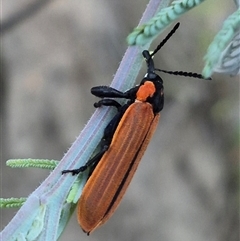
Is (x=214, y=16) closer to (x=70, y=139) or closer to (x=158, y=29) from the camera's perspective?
(x=70, y=139)

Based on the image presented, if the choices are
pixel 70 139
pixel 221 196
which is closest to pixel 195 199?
pixel 221 196

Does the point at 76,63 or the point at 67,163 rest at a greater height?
the point at 67,163

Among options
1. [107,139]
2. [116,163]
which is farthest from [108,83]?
[107,139]

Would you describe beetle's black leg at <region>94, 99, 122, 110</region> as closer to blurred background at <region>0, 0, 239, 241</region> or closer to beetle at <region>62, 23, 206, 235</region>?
beetle at <region>62, 23, 206, 235</region>

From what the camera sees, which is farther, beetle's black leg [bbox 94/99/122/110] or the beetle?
the beetle

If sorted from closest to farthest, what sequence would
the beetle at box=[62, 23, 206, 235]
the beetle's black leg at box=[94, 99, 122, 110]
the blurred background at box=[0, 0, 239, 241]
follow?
the beetle's black leg at box=[94, 99, 122, 110] → the beetle at box=[62, 23, 206, 235] → the blurred background at box=[0, 0, 239, 241]

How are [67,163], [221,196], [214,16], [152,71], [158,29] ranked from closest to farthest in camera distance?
[158,29], [67,163], [152,71], [214,16], [221,196]

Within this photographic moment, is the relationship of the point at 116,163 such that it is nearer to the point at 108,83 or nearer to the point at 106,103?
the point at 106,103

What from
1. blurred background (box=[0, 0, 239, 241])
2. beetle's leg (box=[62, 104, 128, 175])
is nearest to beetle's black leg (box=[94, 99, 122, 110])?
beetle's leg (box=[62, 104, 128, 175])

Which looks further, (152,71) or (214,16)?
(214,16)
